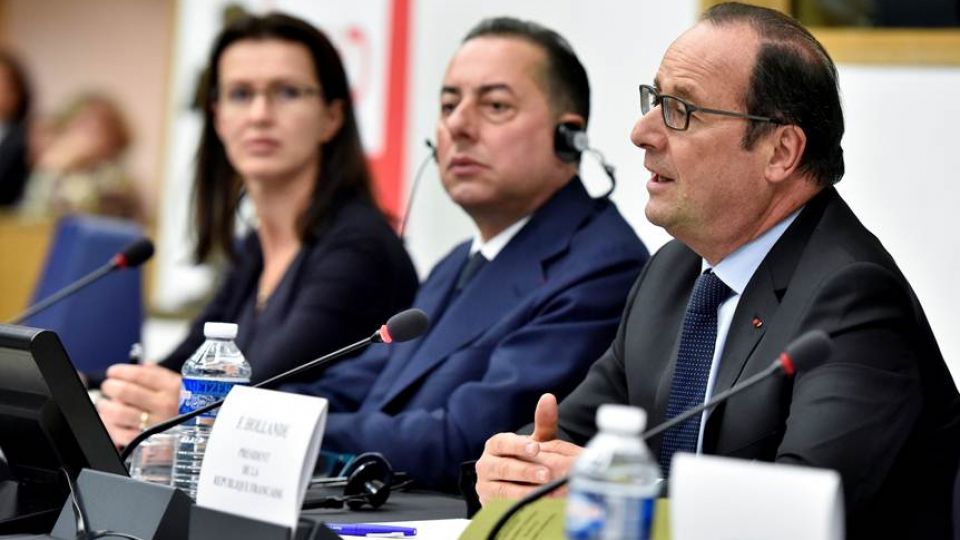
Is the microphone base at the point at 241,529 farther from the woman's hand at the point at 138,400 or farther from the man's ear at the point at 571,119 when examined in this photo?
the man's ear at the point at 571,119

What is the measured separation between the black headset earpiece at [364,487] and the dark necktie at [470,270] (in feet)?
2.36

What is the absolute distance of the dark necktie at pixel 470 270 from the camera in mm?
2920

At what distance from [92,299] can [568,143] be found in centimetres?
191

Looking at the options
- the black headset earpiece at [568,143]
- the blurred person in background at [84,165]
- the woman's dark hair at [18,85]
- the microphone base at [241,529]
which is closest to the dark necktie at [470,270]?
the black headset earpiece at [568,143]

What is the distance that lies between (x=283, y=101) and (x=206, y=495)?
2.00 meters

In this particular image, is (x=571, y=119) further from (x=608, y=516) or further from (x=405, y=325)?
(x=608, y=516)

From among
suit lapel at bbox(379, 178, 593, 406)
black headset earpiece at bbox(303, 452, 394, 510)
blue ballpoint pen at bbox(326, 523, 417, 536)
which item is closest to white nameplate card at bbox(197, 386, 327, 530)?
blue ballpoint pen at bbox(326, 523, 417, 536)

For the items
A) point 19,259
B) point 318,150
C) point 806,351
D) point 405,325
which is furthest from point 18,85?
point 806,351

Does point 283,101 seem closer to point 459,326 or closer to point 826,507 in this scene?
point 459,326

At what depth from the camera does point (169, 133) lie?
19.4 ft

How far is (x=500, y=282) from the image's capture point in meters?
2.79

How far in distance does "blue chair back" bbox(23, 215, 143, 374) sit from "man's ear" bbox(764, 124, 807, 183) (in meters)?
2.64

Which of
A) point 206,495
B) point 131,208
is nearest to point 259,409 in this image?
point 206,495

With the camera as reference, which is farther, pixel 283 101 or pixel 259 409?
pixel 283 101
